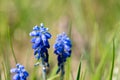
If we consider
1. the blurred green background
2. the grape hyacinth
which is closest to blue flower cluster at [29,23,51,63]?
the grape hyacinth

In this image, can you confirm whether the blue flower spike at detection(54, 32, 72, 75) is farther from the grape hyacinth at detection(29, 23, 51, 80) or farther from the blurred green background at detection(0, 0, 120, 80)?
the blurred green background at detection(0, 0, 120, 80)

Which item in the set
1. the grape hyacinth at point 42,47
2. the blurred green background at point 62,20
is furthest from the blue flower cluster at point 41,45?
the blurred green background at point 62,20

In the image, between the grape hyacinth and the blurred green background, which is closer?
the grape hyacinth

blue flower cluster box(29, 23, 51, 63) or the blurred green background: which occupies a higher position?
the blurred green background

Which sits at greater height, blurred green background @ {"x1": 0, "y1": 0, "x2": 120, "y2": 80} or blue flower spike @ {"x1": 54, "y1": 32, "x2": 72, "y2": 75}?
blurred green background @ {"x1": 0, "y1": 0, "x2": 120, "y2": 80}

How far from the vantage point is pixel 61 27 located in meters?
3.88

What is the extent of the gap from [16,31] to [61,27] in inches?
15.6

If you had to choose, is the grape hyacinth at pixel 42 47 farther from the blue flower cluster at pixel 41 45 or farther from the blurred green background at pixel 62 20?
the blurred green background at pixel 62 20

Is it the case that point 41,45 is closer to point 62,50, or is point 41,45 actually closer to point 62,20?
point 62,50

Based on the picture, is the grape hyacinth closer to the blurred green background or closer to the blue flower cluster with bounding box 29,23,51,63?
the blue flower cluster with bounding box 29,23,51,63

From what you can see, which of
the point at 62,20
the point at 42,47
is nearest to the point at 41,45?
the point at 42,47

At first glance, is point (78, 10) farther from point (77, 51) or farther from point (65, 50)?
point (65, 50)

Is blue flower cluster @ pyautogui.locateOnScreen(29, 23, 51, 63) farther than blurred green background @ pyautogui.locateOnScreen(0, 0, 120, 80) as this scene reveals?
No

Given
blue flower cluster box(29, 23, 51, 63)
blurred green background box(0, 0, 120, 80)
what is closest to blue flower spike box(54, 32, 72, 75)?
blue flower cluster box(29, 23, 51, 63)
